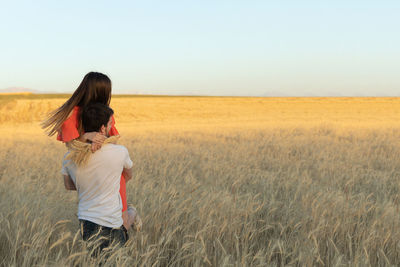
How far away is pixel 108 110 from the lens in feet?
7.48

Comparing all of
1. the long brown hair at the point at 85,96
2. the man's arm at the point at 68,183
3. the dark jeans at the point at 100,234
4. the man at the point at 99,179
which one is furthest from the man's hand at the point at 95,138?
the dark jeans at the point at 100,234

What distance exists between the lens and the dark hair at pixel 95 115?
2256mm

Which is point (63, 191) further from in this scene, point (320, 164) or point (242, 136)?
point (242, 136)

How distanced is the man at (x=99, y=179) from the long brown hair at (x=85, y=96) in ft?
0.49

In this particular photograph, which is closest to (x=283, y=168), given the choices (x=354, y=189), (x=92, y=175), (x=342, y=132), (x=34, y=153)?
(x=354, y=189)

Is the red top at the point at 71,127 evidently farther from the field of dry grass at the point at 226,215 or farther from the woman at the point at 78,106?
the field of dry grass at the point at 226,215

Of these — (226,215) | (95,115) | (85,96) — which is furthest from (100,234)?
(226,215)

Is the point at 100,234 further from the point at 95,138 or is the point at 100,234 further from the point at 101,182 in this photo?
the point at 95,138

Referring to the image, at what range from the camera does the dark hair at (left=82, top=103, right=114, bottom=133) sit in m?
2.26

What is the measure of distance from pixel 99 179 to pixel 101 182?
25mm

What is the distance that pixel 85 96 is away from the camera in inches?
A: 94.0

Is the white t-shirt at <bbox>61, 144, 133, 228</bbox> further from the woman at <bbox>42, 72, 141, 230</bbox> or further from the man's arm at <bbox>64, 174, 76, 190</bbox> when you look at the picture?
the woman at <bbox>42, 72, 141, 230</bbox>

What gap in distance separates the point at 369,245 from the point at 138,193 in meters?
2.46

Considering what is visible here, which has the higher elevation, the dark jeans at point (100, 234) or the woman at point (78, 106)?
the woman at point (78, 106)
